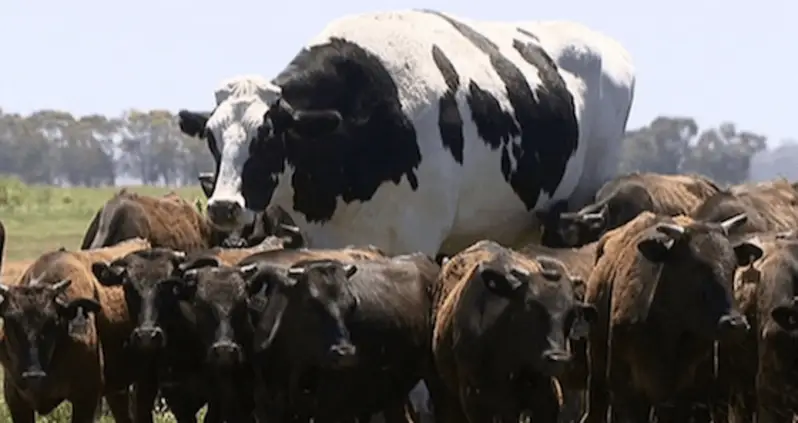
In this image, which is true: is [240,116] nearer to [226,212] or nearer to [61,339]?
[226,212]

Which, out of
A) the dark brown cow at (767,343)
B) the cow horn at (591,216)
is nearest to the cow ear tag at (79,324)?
the dark brown cow at (767,343)

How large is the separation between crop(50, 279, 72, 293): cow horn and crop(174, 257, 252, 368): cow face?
84 cm

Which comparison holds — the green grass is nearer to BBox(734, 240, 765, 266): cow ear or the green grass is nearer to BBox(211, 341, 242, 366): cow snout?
BBox(211, 341, 242, 366): cow snout

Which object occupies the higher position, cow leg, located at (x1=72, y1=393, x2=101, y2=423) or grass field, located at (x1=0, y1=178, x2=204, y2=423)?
cow leg, located at (x1=72, y1=393, x2=101, y2=423)

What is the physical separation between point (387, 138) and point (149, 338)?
3300 mm

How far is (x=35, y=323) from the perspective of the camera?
12.2 metres

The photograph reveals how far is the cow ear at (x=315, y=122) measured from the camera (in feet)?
46.6

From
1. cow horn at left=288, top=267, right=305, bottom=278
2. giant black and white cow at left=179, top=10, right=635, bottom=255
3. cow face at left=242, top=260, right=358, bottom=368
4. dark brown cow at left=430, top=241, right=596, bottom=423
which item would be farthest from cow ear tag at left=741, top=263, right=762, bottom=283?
giant black and white cow at left=179, top=10, right=635, bottom=255

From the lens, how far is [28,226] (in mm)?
45875

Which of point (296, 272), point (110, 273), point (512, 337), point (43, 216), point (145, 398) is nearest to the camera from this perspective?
point (512, 337)

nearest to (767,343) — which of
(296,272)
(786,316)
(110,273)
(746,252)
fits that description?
(786,316)

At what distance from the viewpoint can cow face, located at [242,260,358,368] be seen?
38.0 feet

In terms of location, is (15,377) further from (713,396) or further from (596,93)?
(596,93)

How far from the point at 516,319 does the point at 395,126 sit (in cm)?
381
